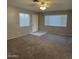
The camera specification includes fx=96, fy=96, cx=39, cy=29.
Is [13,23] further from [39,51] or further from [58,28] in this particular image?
[58,28]

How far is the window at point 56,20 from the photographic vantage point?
8.86m

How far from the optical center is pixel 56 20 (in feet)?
30.9

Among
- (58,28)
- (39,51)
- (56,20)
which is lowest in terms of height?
(39,51)

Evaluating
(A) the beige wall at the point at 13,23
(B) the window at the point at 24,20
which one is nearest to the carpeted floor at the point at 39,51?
(A) the beige wall at the point at 13,23

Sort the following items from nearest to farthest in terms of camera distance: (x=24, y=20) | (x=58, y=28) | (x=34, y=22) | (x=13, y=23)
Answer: (x=13, y=23) < (x=24, y=20) < (x=58, y=28) < (x=34, y=22)

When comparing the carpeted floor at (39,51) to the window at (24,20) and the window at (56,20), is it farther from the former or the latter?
the window at (56,20)

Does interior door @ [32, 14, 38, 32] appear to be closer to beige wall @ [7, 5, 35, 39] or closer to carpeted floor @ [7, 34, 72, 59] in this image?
beige wall @ [7, 5, 35, 39]

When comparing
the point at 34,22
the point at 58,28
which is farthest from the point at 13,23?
the point at 58,28

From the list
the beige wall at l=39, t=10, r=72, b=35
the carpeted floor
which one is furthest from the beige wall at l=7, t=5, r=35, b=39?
the beige wall at l=39, t=10, r=72, b=35

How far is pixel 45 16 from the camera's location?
10.1m

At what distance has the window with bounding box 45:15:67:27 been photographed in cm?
886

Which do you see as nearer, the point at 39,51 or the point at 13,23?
the point at 39,51
